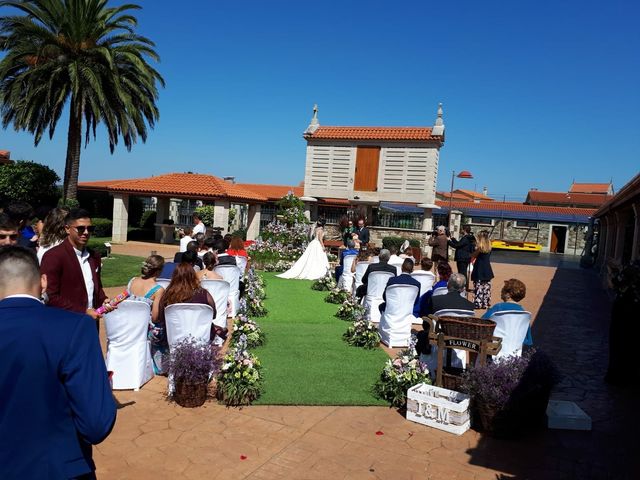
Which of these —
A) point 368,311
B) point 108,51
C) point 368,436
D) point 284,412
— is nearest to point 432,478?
point 368,436

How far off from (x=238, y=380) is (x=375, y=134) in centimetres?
2156

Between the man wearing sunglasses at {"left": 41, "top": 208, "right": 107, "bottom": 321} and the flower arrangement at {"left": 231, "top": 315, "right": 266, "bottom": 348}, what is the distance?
90.9 inches

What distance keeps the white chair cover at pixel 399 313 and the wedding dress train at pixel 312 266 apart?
729cm

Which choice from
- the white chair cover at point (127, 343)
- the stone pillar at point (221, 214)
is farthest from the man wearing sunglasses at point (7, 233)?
the stone pillar at point (221, 214)

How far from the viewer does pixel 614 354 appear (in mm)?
6387

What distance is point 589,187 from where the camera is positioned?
2734 inches

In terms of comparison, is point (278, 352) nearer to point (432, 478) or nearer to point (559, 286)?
point (432, 478)

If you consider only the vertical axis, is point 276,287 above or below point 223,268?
below

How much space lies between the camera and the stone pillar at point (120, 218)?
25.0m

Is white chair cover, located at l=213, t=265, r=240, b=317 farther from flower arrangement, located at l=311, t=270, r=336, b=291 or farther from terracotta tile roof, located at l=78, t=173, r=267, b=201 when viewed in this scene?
terracotta tile roof, located at l=78, t=173, r=267, b=201

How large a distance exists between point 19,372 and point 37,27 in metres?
20.0

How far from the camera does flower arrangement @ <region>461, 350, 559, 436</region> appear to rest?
4.59 m

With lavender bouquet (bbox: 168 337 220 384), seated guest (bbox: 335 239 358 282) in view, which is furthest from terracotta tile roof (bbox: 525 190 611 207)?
lavender bouquet (bbox: 168 337 220 384)

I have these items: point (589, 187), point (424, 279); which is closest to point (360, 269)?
point (424, 279)
